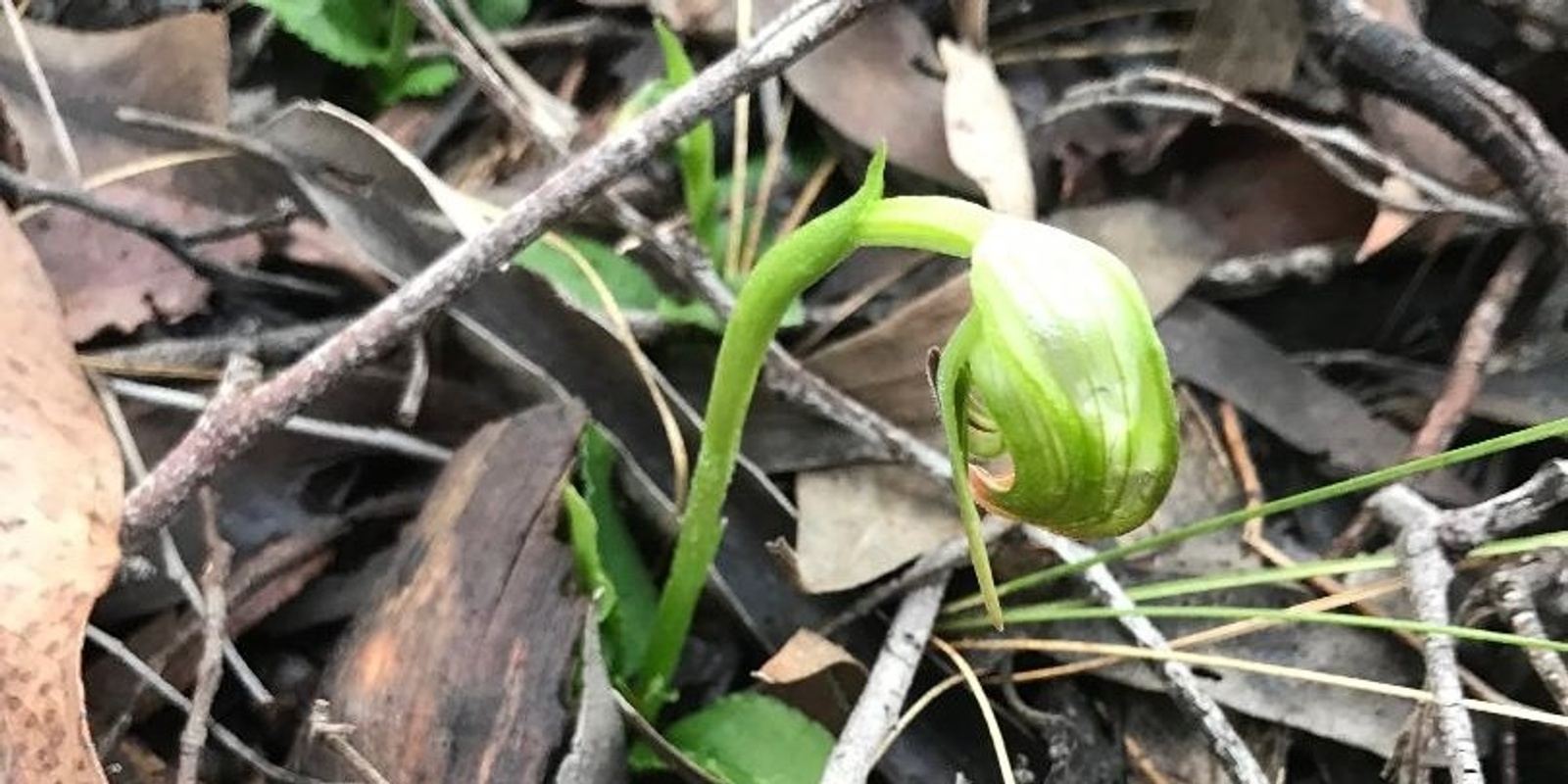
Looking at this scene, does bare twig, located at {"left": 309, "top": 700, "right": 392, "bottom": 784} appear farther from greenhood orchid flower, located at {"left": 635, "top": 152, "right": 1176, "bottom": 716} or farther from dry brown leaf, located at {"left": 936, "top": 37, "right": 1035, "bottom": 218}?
dry brown leaf, located at {"left": 936, "top": 37, "right": 1035, "bottom": 218}

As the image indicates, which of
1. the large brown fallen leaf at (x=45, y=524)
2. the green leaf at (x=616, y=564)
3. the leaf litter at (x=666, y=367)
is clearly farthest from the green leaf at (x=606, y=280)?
the large brown fallen leaf at (x=45, y=524)

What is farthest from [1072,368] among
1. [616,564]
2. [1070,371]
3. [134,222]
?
[134,222]

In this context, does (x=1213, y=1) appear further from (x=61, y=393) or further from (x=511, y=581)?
(x=61, y=393)

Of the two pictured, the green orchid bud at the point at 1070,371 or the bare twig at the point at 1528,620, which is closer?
the green orchid bud at the point at 1070,371

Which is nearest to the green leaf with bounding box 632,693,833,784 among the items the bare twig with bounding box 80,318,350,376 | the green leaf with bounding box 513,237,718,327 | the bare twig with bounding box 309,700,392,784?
the bare twig with bounding box 309,700,392,784

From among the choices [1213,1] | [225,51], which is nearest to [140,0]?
[225,51]

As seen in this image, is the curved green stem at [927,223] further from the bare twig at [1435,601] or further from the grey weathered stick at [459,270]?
the bare twig at [1435,601]
